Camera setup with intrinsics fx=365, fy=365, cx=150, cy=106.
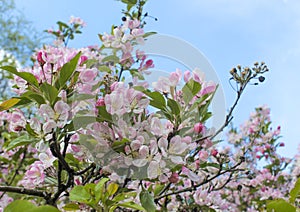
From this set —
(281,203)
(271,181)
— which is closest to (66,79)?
(281,203)

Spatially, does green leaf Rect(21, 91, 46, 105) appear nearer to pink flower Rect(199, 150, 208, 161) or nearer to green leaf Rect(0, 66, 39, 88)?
green leaf Rect(0, 66, 39, 88)

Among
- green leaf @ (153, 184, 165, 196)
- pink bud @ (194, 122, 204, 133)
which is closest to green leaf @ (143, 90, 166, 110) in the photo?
pink bud @ (194, 122, 204, 133)

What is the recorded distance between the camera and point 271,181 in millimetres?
3277

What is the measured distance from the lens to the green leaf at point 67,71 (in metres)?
0.91

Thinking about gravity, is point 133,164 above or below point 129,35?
below

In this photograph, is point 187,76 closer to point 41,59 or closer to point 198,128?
point 198,128

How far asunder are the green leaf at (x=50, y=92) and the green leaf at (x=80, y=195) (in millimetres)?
247

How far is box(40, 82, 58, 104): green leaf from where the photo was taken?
90 cm

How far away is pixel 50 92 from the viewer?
35.5 inches

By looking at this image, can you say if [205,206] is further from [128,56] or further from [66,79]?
[66,79]

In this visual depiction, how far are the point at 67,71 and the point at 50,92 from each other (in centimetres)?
7

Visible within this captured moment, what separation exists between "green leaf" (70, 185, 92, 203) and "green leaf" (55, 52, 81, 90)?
29 centimetres

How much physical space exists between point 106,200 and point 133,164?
0.35 ft

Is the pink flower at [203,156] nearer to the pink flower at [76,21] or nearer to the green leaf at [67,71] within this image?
the green leaf at [67,71]
